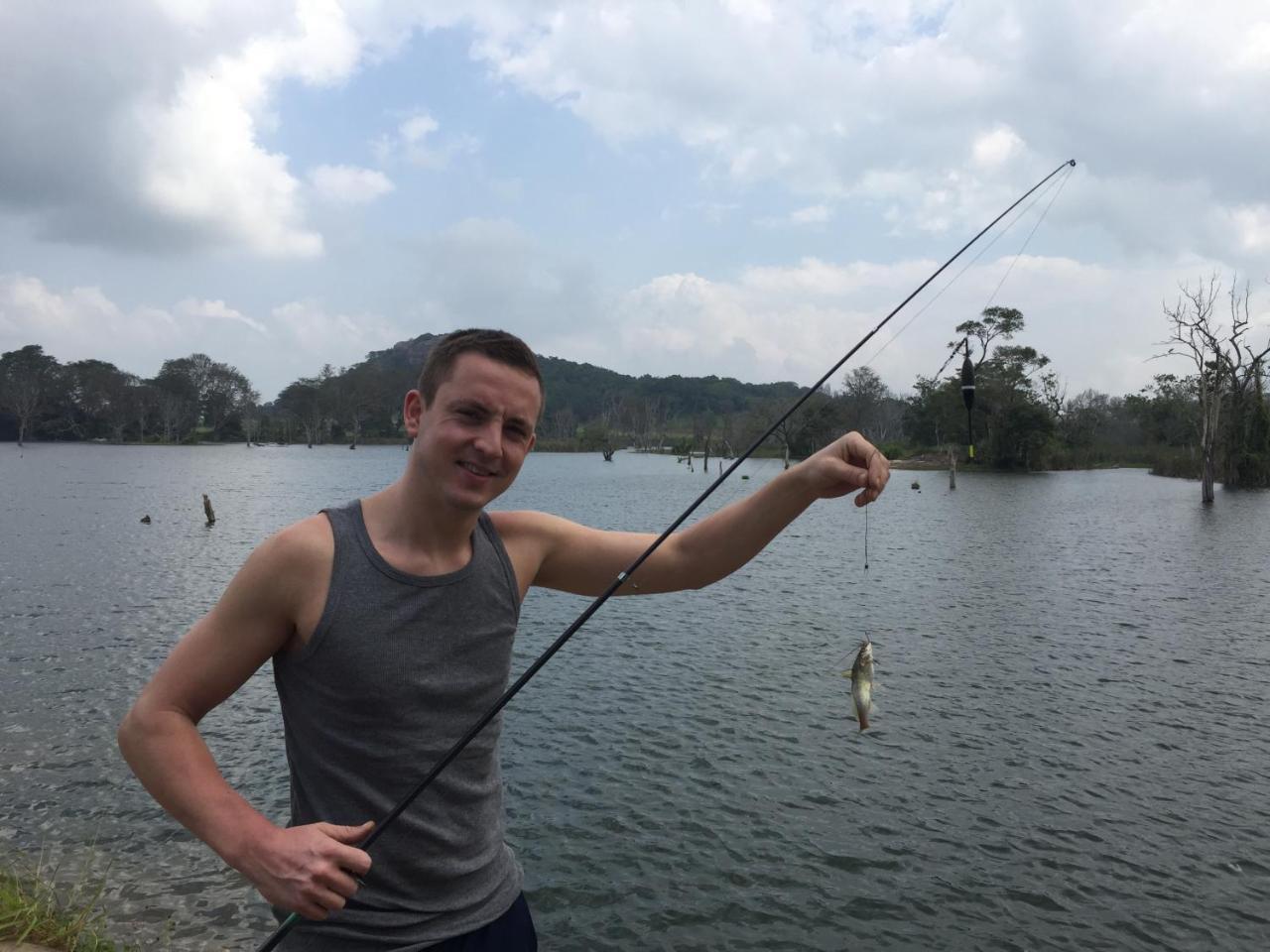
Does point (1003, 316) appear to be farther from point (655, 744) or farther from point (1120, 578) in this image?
point (655, 744)

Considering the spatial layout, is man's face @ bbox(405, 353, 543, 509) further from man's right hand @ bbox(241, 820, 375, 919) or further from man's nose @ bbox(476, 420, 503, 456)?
man's right hand @ bbox(241, 820, 375, 919)

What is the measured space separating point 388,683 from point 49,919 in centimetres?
552

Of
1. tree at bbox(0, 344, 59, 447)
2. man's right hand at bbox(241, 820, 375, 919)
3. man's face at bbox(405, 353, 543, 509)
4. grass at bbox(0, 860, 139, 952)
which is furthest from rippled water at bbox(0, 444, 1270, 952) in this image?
tree at bbox(0, 344, 59, 447)

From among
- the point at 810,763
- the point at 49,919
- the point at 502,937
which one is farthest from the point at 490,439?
the point at 810,763

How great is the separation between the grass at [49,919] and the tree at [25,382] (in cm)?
17223

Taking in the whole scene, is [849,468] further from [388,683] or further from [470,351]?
[388,683]

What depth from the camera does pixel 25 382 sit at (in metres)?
149

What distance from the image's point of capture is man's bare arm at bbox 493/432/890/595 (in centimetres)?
262

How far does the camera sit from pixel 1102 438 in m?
117

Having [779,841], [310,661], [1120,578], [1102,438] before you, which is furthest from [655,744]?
[1102,438]

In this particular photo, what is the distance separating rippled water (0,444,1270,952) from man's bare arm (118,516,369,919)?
0.37 m

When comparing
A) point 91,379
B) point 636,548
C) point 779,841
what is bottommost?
point 779,841

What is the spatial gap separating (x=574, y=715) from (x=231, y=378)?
191060 millimetres

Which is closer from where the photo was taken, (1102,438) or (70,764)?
(70,764)
